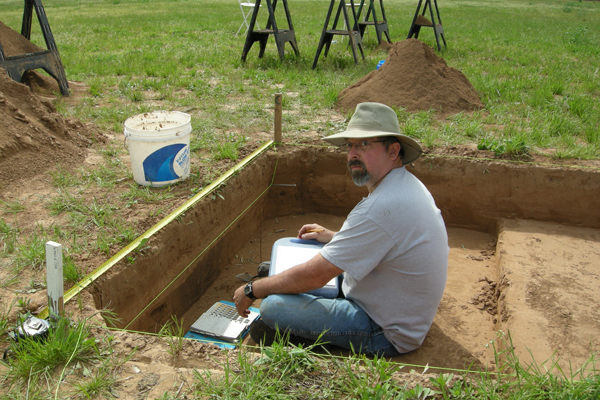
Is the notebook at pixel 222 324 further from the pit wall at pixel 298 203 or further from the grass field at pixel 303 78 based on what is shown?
the grass field at pixel 303 78

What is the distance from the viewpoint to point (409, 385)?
6.80ft

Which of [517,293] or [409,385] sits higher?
[409,385]

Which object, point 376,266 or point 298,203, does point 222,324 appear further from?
point 298,203

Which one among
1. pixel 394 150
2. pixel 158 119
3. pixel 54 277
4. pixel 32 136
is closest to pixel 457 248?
pixel 394 150

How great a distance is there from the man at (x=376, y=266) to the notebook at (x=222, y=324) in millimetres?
502

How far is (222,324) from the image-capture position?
3.30 meters

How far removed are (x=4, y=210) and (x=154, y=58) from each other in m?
6.16

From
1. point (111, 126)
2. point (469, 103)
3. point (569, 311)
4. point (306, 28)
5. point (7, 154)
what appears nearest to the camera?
point (569, 311)

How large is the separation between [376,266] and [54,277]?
162 cm

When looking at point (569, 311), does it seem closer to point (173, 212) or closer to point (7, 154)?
point (173, 212)

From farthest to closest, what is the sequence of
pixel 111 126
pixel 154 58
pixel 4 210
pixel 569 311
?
pixel 154 58
pixel 111 126
pixel 4 210
pixel 569 311

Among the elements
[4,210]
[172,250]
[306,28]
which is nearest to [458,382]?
[172,250]

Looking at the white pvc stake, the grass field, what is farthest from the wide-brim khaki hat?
the grass field

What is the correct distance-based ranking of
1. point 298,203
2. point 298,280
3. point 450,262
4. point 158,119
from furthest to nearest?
1. point 298,203
2. point 450,262
3. point 158,119
4. point 298,280
